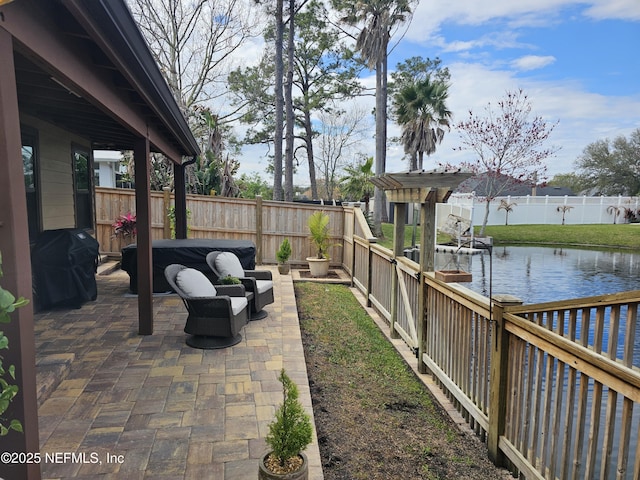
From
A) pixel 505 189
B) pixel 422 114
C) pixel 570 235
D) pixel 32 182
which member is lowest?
pixel 570 235

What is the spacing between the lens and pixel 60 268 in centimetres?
532

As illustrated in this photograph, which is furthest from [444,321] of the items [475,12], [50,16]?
[475,12]

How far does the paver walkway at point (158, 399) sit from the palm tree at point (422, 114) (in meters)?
16.2

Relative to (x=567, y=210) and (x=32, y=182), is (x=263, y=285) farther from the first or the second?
(x=567, y=210)

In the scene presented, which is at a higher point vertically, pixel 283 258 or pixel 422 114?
pixel 422 114

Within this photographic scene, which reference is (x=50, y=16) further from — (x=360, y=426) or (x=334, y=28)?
(x=334, y=28)

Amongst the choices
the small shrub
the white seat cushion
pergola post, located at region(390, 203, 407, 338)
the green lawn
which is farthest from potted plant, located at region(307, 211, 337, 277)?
the green lawn

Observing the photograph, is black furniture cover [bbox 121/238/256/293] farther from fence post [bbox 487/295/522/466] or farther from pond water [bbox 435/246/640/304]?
fence post [bbox 487/295/522/466]

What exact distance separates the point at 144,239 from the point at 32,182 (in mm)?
2390

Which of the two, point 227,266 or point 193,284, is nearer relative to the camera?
point 193,284

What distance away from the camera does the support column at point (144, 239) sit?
14.9 ft

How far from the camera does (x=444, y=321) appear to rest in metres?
3.78

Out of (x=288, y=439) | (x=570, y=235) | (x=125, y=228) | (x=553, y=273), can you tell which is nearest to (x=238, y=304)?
(x=288, y=439)

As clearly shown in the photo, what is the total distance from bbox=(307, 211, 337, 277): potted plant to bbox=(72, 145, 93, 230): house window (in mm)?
4622
